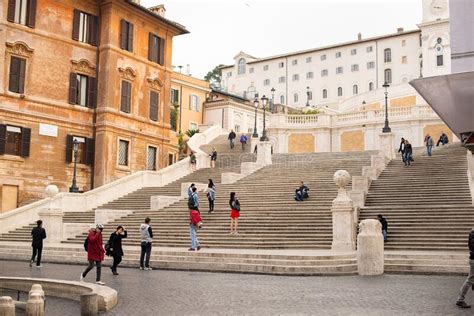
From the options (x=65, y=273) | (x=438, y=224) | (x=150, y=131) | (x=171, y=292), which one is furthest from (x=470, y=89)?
(x=150, y=131)

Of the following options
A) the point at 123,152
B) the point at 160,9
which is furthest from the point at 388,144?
the point at 160,9

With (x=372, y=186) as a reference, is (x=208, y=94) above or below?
above

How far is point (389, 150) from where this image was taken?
34125mm

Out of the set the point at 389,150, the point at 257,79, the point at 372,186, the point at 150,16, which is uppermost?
the point at 257,79

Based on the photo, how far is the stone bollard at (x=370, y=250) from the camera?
15.7 meters

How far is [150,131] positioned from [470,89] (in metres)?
28.5

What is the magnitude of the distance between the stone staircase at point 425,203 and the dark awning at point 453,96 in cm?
660

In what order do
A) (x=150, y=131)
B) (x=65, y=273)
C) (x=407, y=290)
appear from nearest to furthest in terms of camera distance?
(x=407, y=290) < (x=65, y=273) < (x=150, y=131)

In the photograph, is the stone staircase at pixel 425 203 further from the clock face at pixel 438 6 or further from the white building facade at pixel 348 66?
the clock face at pixel 438 6

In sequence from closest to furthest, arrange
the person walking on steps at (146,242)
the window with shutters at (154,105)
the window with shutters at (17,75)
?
the person walking on steps at (146,242) → the window with shutters at (17,75) → the window with shutters at (154,105)

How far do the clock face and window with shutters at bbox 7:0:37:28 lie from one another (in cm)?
6102

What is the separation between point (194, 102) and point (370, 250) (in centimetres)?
4740

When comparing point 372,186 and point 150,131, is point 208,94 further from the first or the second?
point 372,186

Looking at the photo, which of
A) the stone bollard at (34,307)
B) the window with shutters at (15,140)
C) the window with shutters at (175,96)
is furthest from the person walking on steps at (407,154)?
the window with shutters at (175,96)
